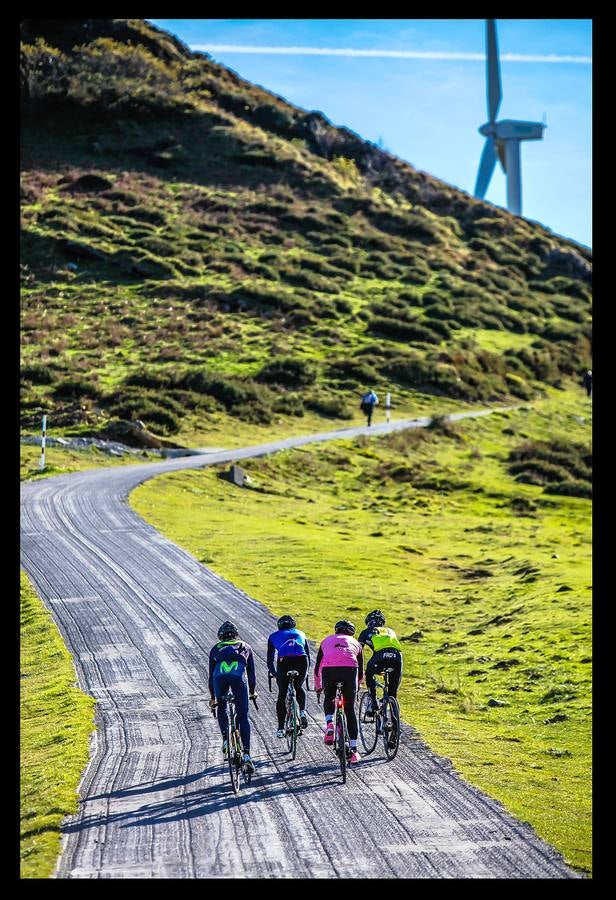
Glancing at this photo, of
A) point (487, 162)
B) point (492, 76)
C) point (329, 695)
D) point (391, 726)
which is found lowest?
point (391, 726)

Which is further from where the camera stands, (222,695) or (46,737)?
(46,737)

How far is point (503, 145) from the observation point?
495ft

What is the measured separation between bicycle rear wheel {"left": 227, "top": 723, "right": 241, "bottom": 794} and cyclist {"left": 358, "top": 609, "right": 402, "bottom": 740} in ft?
8.46

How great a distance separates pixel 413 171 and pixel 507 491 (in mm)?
85586

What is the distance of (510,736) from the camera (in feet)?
56.4

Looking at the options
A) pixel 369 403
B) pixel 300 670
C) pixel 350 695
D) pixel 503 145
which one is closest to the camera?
pixel 350 695

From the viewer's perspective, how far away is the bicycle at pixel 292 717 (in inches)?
542

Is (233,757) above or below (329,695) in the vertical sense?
below

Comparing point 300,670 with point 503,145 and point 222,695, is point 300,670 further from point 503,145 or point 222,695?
point 503,145

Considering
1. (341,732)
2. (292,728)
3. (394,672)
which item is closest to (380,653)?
(394,672)

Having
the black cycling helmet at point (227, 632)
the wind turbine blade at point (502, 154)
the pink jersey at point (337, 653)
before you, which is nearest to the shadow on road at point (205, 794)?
the pink jersey at point (337, 653)

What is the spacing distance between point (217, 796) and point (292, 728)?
178 cm

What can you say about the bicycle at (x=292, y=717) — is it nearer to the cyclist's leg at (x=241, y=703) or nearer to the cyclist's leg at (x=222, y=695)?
the cyclist's leg at (x=241, y=703)
